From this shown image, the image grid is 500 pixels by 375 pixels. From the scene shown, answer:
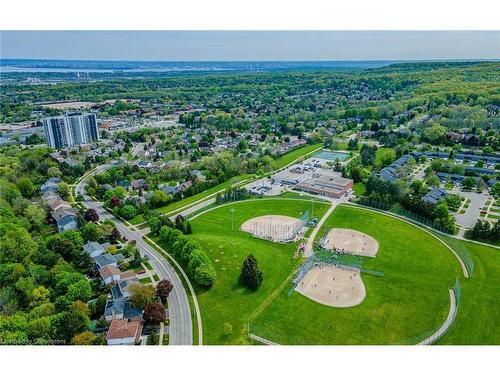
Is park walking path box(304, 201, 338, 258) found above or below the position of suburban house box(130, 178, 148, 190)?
below

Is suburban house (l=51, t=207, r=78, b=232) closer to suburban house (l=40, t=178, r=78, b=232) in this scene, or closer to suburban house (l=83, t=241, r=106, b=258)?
suburban house (l=40, t=178, r=78, b=232)

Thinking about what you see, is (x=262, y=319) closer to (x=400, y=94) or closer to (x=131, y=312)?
(x=131, y=312)

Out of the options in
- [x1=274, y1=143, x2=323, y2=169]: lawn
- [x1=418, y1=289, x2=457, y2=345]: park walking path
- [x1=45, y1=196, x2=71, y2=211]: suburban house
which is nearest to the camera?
[x1=418, y1=289, x2=457, y2=345]: park walking path

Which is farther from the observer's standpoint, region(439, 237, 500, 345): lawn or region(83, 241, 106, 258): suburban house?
region(83, 241, 106, 258): suburban house

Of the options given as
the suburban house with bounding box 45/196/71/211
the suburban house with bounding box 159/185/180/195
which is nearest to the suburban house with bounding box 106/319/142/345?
the suburban house with bounding box 45/196/71/211

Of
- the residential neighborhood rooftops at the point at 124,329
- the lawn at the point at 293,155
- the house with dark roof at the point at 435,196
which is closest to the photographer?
the residential neighborhood rooftops at the point at 124,329

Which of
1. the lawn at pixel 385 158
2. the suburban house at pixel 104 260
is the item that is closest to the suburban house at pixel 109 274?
the suburban house at pixel 104 260

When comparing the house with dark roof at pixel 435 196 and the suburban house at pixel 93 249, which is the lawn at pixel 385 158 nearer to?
the house with dark roof at pixel 435 196
